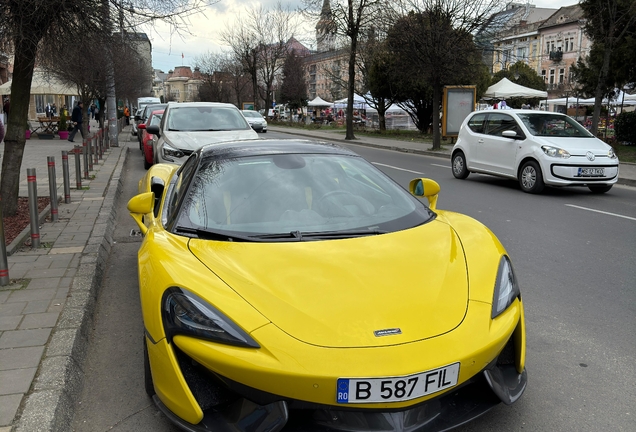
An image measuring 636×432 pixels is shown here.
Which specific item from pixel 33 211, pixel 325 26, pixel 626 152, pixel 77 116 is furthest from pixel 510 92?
pixel 33 211

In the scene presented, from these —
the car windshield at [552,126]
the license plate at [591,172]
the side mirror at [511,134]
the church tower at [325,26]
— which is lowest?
the license plate at [591,172]

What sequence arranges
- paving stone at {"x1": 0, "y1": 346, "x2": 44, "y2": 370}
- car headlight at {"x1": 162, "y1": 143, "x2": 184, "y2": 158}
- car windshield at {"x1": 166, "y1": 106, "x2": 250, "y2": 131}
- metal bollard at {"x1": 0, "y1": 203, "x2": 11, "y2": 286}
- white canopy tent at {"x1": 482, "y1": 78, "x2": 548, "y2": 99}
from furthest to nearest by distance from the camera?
white canopy tent at {"x1": 482, "y1": 78, "x2": 548, "y2": 99}, car windshield at {"x1": 166, "y1": 106, "x2": 250, "y2": 131}, car headlight at {"x1": 162, "y1": 143, "x2": 184, "y2": 158}, metal bollard at {"x1": 0, "y1": 203, "x2": 11, "y2": 286}, paving stone at {"x1": 0, "y1": 346, "x2": 44, "y2": 370}

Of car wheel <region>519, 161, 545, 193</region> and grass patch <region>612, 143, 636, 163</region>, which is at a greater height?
grass patch <region>612, 143, 636, 163</region>

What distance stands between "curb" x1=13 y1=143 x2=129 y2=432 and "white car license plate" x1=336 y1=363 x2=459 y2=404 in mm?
1459

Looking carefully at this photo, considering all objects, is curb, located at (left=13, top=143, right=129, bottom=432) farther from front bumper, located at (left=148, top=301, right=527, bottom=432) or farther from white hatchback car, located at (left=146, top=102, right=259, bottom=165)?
white hatchback car, located at (left=146, top=102, right=259, bottom=165)

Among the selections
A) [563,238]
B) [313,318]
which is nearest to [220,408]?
[313,318]

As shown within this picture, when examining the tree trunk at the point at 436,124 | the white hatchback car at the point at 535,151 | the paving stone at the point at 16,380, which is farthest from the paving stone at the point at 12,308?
the tree trunk at the point at 436,124

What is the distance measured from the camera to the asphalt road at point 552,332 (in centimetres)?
302

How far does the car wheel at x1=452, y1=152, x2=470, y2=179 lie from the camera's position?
13.4m

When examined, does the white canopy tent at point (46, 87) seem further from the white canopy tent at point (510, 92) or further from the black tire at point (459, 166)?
the white canopy tent at point (510, 92)

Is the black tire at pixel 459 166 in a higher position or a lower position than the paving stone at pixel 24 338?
higher

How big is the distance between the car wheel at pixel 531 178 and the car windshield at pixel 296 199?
7810 mm

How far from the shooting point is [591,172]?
421 inches

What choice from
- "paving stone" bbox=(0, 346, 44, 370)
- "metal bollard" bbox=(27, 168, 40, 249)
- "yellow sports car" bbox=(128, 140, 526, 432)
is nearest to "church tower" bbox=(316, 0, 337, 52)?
"metal bollard" bbox=(27, 168, 40, 249)
